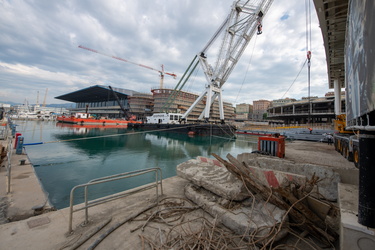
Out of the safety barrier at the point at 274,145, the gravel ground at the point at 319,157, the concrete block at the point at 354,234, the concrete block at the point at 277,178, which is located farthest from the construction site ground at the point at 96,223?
the safety barrier at the point at 274,145

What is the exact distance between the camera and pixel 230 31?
20156 mm

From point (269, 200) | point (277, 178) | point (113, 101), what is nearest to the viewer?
point (269, 200)

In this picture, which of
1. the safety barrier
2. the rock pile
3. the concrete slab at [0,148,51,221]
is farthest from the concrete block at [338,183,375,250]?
the concrete slab at [0,148,51,221]

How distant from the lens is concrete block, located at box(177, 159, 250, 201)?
8.71 ft

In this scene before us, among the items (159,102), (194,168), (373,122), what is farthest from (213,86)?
(159,102)

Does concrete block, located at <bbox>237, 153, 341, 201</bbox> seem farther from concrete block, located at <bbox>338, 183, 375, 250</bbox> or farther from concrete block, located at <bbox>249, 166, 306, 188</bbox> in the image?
concrete block, located at <bbox>338, 183, 375, 250</bbox>

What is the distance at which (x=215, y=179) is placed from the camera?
10.1ft

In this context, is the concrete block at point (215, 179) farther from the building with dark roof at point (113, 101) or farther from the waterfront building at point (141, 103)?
the building with dark roof at point (113, 101)

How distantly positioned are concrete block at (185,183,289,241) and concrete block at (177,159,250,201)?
0.14m

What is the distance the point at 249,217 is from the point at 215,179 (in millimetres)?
933

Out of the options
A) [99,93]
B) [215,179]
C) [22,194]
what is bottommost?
[22,194]

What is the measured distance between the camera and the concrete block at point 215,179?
2.65m

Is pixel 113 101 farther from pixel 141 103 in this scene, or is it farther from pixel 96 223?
pixel 96 223

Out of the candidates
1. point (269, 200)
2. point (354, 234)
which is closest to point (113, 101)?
point (269, 200)
